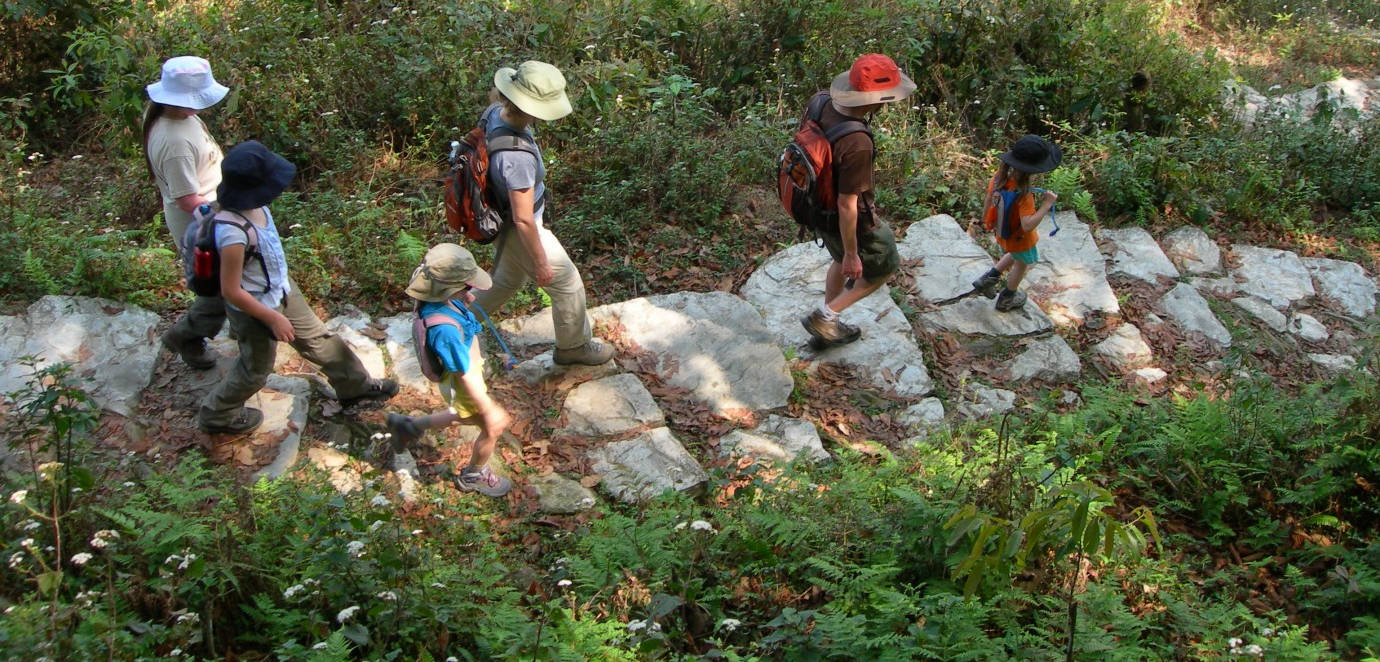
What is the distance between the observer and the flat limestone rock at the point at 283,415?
547cm

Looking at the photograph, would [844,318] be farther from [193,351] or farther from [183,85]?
[183,85]

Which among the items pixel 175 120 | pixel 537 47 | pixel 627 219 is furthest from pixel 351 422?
pixel 537 47

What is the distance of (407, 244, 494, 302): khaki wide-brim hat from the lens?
4.58 m

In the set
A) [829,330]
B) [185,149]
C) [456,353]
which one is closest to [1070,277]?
[829,330]

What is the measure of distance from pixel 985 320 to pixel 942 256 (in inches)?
34.3

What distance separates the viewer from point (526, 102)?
16.8 feet

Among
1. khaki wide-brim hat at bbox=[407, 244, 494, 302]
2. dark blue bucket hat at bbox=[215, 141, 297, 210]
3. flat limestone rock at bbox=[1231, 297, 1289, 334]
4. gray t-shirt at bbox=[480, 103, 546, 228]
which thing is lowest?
flat limestone rock at bbox=[1231, 297, 1289, 334]

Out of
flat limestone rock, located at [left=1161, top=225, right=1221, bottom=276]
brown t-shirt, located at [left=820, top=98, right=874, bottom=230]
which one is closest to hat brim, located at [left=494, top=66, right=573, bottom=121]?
brown t-shirt, located at [left=820, top=98, right=874, bottom=230]

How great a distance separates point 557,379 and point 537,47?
4.11m

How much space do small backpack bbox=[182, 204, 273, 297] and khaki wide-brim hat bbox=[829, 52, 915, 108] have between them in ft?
11.1

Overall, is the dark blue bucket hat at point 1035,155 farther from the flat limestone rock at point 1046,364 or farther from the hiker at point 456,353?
the hiker at point 456,353

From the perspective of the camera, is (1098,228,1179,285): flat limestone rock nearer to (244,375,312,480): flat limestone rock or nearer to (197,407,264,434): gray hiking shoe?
(244,375,312,480): flat limestone rock

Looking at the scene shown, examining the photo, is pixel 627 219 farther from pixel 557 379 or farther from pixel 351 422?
pixel 351 422

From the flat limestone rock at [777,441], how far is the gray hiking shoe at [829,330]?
2.81ft
